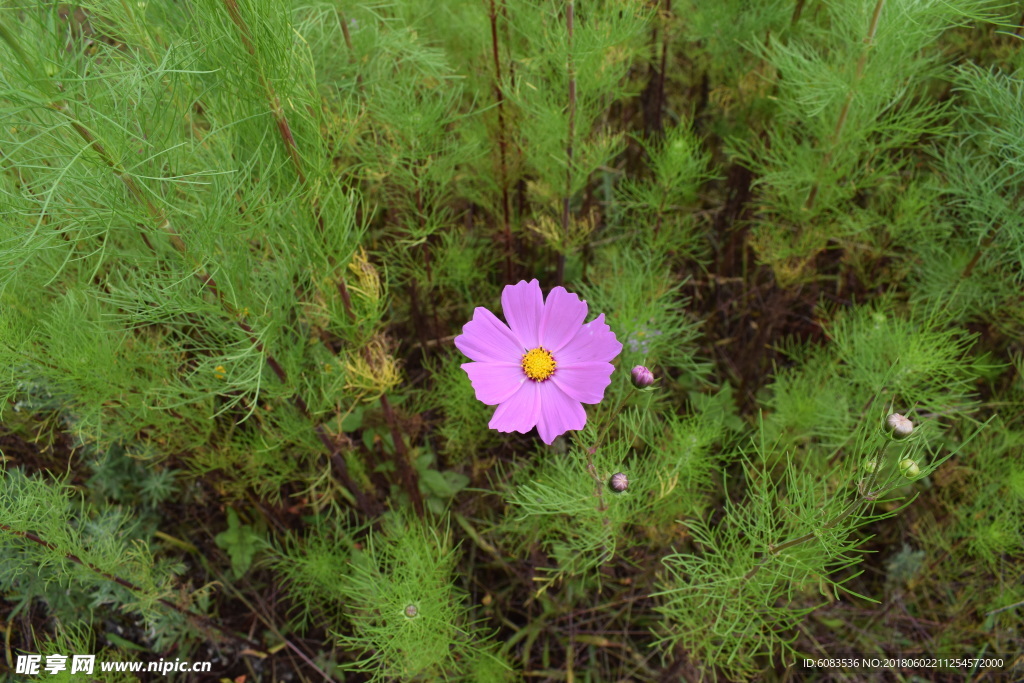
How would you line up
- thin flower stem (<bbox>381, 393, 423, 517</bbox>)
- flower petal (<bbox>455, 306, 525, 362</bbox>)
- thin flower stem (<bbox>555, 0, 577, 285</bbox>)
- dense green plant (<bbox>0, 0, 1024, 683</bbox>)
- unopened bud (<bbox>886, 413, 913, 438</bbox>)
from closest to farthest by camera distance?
unopened bud (<bbox>886, 413, 913, 438</bbox>) → flower petal (<bbox>455, 306, 525, 362</bbox>) → dense green plant (<bbox>0, 0, 1024, 683</bbox>) → thin flower stem (<bbox>555, 0, 577, 285</bbox>) → thin flower stem (<bbox>381, 393, 423, 517</bbox>)

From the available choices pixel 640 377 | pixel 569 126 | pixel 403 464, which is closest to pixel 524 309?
pixel 640 377

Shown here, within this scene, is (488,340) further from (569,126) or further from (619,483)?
(569,126)

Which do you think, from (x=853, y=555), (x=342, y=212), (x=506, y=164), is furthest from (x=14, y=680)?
(x=853, y=555)

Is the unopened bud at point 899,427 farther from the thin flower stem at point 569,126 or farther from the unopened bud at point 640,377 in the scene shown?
the thin flower stem at point 569,126

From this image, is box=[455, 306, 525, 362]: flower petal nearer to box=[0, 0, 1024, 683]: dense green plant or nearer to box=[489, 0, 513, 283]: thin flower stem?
box=[0, 0, 1024, 683]: dense green plant

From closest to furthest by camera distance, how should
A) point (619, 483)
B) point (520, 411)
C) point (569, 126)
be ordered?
1. point (619, 483)
2. point (520, 411)
3. point (569, 126)

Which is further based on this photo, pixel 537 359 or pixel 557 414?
pixel 537 359

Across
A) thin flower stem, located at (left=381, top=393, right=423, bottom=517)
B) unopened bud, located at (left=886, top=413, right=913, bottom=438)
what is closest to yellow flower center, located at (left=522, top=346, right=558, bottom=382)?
thin flower stem, located at (left=381, top=393, right=423, bottom=517)
